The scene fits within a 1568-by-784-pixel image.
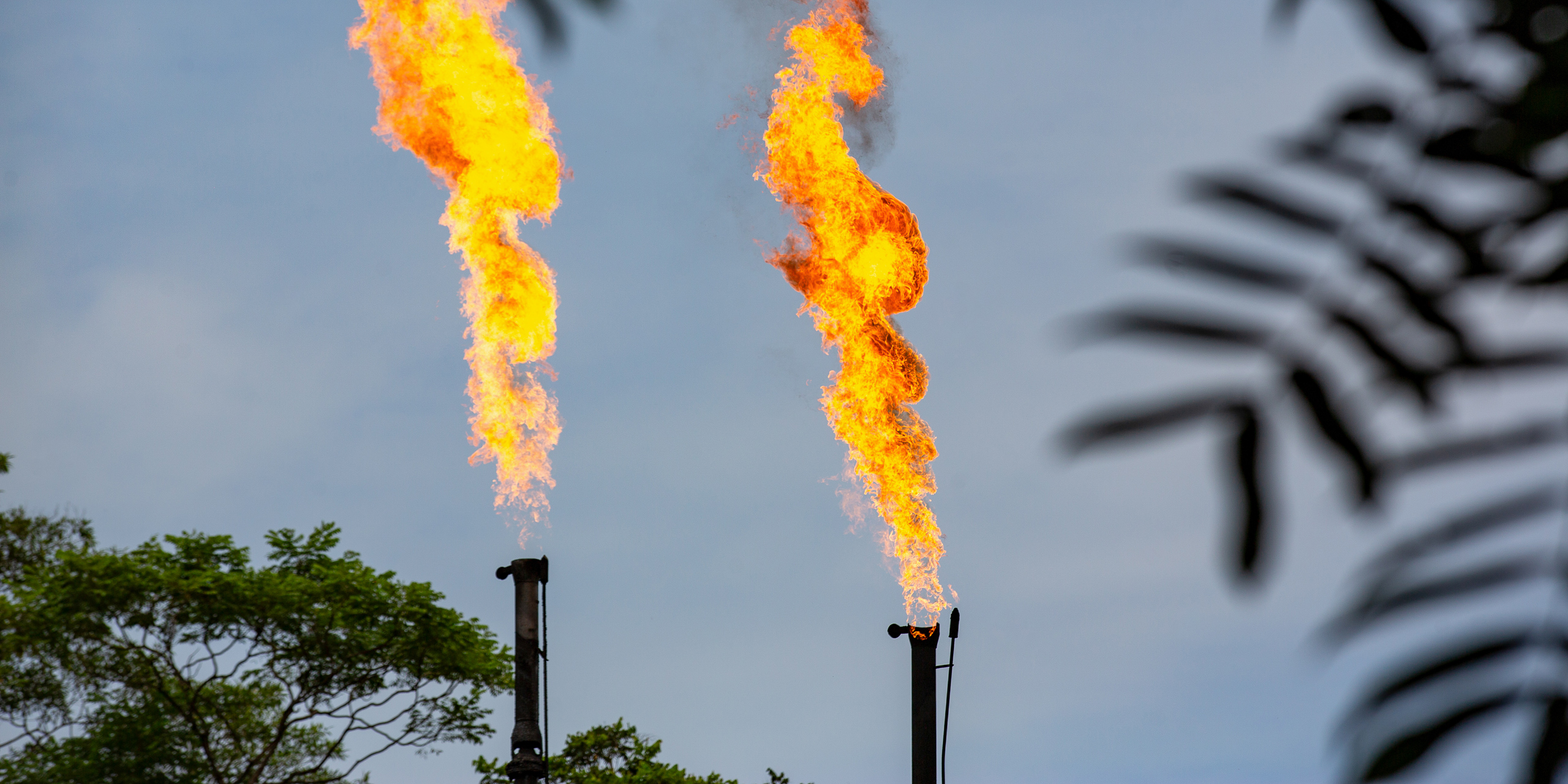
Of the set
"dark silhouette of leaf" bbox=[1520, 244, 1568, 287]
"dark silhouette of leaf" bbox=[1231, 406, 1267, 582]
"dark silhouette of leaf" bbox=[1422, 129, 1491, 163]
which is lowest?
"dark silhouette of leaf" bbox=[1231, 406, 1267, 582]

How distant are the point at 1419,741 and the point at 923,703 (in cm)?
1295

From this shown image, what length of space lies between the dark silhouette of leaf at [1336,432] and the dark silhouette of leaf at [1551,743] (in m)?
0.36

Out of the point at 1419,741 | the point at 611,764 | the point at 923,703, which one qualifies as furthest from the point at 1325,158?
the point at 611,764

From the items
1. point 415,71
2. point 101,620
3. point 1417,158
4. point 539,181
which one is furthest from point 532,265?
point 1417,158

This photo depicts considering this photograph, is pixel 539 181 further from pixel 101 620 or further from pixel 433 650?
pixel 101 620

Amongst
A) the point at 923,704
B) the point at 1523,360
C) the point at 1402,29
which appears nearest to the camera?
the point at 1523,360

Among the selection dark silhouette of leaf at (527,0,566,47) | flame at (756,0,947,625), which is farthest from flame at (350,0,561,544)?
dark silhouette of leaf at (527,0,566,47)

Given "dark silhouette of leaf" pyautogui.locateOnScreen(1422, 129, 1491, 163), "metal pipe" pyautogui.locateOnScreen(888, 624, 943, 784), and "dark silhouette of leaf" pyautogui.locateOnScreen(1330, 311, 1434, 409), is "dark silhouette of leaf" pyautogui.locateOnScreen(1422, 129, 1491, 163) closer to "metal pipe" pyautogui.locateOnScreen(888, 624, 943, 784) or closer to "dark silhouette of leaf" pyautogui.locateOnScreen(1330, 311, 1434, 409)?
"dark silhouette of leaf" pyautogui.locateOnScreen(1330, 311, 1434, 409)

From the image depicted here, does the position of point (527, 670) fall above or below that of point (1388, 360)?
above

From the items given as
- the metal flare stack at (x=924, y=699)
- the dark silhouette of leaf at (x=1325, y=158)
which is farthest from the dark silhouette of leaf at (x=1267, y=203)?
the metal flare stack at (x=924, y=699)

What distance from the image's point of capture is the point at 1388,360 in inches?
56.7

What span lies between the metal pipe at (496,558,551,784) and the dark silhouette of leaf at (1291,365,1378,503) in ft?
44.0

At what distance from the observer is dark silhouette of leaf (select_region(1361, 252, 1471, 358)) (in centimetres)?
147

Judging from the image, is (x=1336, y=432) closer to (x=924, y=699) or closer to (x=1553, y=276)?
(x=1553, y=276)
